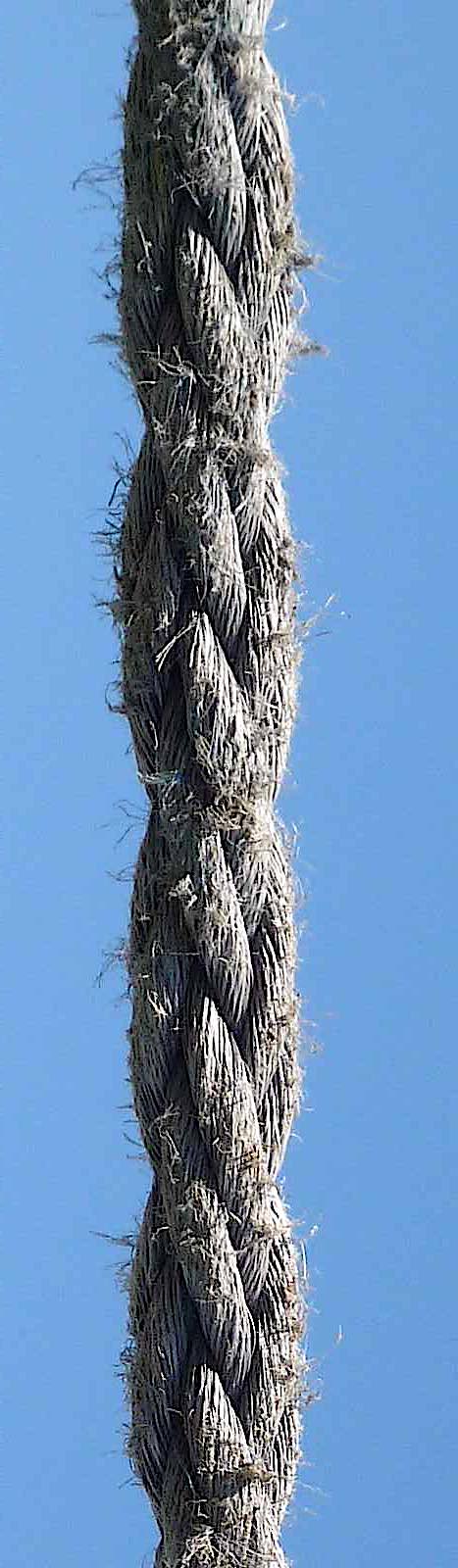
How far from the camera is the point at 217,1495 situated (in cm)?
81

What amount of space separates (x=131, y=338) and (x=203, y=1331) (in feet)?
1.03

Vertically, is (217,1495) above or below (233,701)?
below

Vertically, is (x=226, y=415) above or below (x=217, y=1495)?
above

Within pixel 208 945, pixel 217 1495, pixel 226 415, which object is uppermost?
pixel 226 415

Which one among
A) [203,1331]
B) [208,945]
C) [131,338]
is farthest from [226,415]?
[203,1331]

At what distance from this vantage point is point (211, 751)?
31.2 inches

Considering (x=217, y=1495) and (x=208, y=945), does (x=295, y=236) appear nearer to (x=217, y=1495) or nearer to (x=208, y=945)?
(x=208, y=945)

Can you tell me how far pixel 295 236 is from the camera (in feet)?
2.64

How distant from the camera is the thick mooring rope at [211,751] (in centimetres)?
79

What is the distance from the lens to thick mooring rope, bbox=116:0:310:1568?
790 millimetres

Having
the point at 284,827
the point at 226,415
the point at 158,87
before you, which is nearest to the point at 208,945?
the point at 284,827

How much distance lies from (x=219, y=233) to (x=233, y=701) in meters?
0.14

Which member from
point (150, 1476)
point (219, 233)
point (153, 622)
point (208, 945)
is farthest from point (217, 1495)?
point (219, 233)

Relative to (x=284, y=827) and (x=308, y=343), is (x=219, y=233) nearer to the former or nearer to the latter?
(x=308, y=343)
